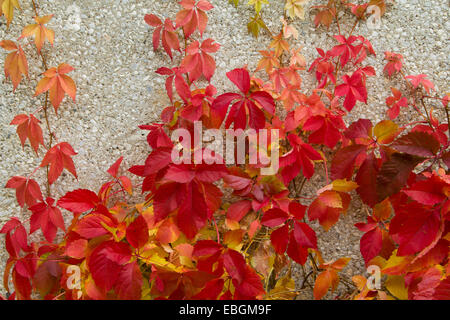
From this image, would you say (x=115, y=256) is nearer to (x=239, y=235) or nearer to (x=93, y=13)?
(x=239, y=235)

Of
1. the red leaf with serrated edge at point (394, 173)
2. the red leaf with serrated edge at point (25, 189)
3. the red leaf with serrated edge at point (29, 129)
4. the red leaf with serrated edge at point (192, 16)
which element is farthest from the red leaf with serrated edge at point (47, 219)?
the red leaf with serrated edge at point (394, 173)

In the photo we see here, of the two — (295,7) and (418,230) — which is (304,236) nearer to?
(418,230)

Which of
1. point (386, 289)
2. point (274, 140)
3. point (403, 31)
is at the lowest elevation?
point (386, 289)

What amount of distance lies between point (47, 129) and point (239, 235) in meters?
0.70

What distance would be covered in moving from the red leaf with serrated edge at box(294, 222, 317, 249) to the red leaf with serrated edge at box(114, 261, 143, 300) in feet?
1.42

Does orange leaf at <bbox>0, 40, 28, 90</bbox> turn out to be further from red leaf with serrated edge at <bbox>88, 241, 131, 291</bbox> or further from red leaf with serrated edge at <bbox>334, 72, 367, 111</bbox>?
red leaf with serrated edge at <bbox>334, 72, 367, 111</bbox>

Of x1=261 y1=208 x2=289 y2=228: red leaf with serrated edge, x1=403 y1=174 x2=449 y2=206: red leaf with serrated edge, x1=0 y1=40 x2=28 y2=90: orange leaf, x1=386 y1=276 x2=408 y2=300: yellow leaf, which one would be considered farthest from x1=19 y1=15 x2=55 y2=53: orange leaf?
x1=386 y1=276 x2=408 y2=300: yellow leaf

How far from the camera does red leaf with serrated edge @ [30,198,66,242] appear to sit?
1053mm

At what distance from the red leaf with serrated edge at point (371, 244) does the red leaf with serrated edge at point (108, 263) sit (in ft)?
2.18

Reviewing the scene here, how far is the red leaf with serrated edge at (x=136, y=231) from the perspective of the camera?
0.91m

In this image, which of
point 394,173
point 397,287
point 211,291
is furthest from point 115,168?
point 397,287

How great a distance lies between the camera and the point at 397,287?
41.4 inches

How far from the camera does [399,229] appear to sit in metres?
0.86
